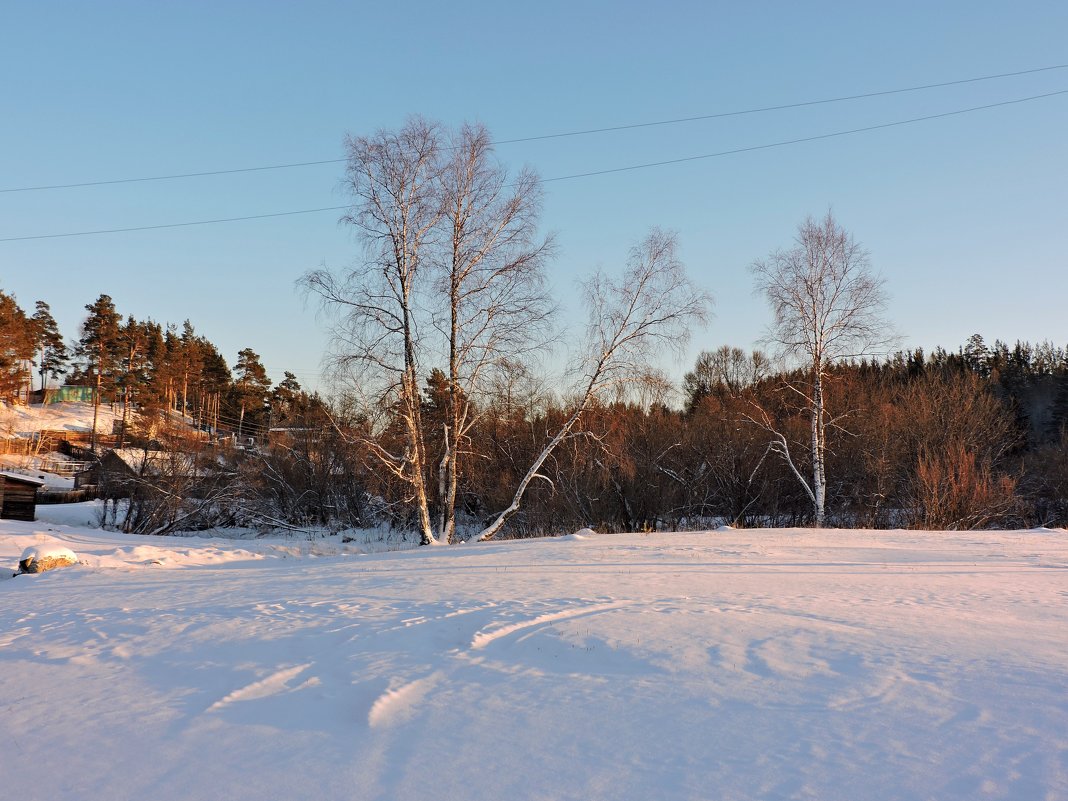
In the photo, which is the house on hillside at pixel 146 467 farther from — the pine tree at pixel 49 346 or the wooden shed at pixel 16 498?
the pine tree at pixel 49 346

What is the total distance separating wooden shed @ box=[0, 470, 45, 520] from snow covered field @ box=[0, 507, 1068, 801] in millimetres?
27092

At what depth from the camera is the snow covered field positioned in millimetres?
4541

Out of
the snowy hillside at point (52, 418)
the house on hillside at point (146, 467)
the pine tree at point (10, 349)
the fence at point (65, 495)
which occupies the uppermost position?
the pine tree at point (10, 349)

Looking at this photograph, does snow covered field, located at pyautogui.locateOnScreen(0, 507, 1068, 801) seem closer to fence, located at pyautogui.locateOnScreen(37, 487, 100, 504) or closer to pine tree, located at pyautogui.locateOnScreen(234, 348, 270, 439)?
fence, located at pyautogui.locateOnScreen(37, 487, 100, 504)

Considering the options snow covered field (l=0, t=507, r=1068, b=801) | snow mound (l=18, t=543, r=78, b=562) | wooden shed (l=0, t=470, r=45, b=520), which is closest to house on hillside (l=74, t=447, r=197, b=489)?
wooden shed (l=0, t=470, r=45, b=520)

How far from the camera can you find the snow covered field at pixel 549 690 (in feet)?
14.9

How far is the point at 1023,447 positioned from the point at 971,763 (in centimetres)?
4756

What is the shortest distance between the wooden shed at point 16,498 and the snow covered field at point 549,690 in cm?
2709

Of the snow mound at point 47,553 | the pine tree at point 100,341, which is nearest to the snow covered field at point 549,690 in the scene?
the snow mound at point 47,553

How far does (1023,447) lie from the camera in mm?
43281

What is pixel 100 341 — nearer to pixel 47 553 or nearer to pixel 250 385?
pixel 250 385

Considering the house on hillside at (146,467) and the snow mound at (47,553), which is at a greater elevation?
the house on hillside at (146,467)

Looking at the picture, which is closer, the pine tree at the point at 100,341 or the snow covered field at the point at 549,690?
the snow covered field at the point at 549,690

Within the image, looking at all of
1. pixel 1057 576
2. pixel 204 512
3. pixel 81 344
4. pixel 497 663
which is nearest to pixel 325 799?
pixel 497 663
